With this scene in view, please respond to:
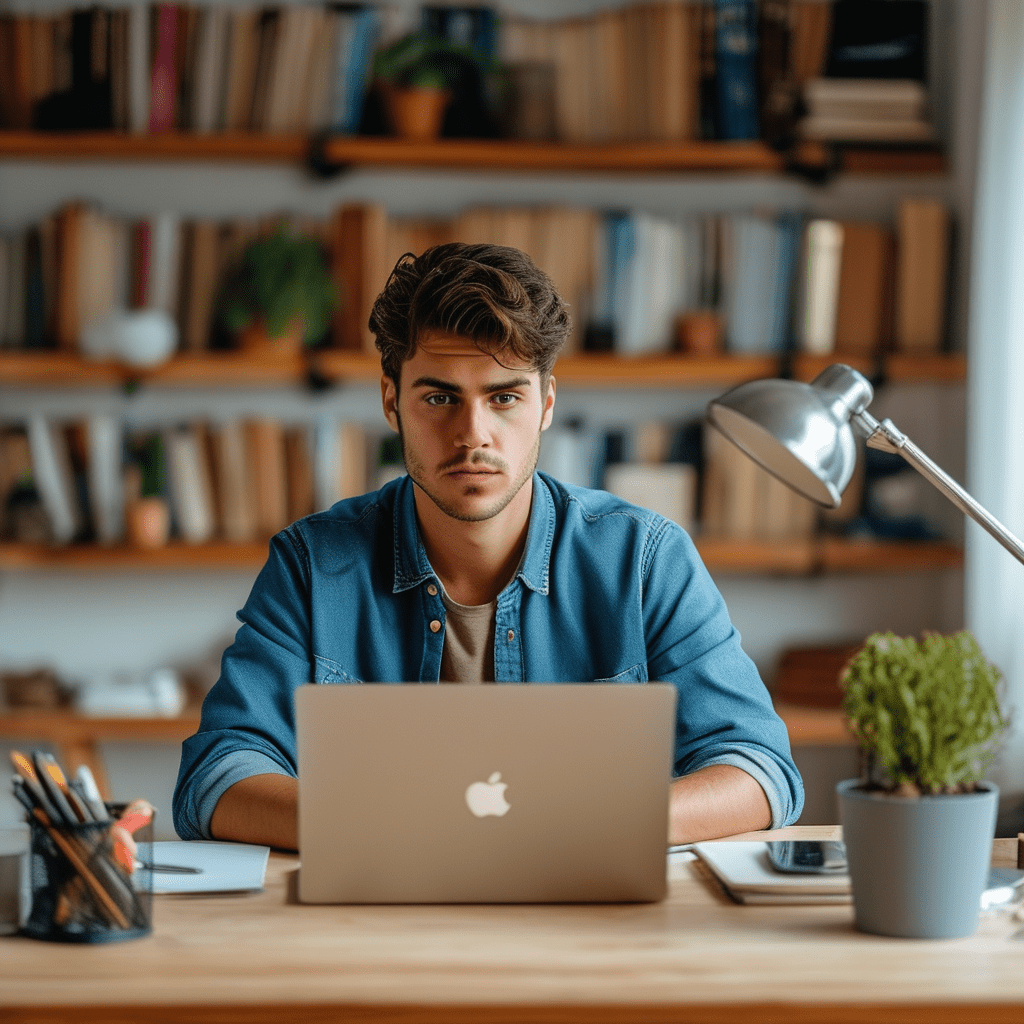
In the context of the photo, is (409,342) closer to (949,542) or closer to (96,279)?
(96,279)

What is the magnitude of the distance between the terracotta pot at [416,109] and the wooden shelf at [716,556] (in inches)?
39.4

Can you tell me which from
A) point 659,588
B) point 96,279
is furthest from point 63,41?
point 659,588

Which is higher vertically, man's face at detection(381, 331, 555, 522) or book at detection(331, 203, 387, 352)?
book at detection(331, 203, 387, 352)

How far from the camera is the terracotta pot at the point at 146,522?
9.64 feet

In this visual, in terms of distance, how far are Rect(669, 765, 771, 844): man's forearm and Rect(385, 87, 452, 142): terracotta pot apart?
1963 millimetres

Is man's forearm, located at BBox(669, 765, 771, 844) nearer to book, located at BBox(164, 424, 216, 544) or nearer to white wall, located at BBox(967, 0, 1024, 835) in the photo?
white wall, located at BBox(967, 0, 1024, 835)

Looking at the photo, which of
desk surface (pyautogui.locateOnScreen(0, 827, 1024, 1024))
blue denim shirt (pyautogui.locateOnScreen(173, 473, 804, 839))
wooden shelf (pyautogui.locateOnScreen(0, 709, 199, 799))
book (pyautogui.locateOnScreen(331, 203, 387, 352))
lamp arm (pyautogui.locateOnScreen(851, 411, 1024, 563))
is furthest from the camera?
book (pyautogui.locateOnScreen(331, 203, 387, 352))

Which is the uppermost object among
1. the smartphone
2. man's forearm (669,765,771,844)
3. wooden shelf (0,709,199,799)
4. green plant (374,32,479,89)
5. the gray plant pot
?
green plant (374,32,479,89)

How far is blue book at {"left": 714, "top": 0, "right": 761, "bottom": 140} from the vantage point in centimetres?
299

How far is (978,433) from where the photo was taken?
2.78 meters

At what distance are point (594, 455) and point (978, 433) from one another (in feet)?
2.78

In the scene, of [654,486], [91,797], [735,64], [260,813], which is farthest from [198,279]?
[91,797]

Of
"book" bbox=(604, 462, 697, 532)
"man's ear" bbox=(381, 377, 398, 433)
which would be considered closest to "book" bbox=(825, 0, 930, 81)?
"book" bbox=(604, 462, 697, 532)

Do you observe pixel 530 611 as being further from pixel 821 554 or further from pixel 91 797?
pixel 821 554
